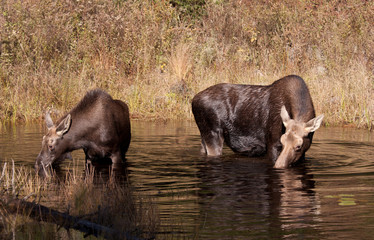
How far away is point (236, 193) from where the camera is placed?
7.98 meters

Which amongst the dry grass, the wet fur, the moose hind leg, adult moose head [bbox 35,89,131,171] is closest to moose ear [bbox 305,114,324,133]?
the wet fur

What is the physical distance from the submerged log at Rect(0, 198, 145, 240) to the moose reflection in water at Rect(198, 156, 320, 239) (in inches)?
43.0

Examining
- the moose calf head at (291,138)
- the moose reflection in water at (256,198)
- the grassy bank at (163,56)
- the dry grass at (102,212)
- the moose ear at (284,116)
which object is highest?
the grassy bank at (163,56)

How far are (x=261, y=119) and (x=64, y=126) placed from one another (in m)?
3.48

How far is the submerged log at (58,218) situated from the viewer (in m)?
5.10

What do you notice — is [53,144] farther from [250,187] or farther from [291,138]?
[291,138]

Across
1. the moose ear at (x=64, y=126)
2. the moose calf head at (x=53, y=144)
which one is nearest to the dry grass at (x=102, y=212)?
the moose calf head at (x=53, y=144)

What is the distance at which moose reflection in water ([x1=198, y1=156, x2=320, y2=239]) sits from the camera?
615cm

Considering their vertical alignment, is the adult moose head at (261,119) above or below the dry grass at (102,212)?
above

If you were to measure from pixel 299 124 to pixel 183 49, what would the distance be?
30.7 feet

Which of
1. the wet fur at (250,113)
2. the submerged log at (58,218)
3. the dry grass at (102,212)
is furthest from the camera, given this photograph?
the wet fur at (250,113)

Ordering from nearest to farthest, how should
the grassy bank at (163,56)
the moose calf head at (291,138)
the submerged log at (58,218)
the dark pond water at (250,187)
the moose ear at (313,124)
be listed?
the submerged log at (58,218)
the dark pond water at (250,187)
the moose ear at (313,124)
the moose calf head at (291,138)
the grassy bank at (163,56)

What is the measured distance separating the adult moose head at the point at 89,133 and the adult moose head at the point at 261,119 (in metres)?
1.75

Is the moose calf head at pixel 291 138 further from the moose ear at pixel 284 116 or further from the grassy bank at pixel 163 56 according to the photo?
the grassy bank at pixel 163 56
